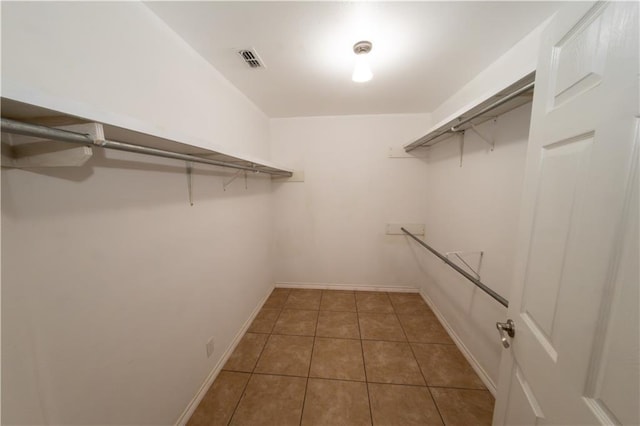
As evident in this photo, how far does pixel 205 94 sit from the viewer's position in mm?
1568

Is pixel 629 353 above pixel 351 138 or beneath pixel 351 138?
beneath

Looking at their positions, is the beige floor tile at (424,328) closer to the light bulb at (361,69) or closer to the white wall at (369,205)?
the white wall at (369,205)

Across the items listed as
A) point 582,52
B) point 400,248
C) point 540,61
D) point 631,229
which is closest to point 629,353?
point 631,229

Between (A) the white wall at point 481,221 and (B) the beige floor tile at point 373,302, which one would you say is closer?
(A) the white wall at point 481,221

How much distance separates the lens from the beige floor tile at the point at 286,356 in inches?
70.0

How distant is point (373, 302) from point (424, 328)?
26.2 inches

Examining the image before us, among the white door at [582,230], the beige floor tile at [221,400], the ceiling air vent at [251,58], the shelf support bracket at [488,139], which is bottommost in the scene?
the beige floor tile at [221,400]

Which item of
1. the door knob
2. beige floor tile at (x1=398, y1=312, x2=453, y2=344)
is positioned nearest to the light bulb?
the door knob

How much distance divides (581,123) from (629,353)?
1.78 ft

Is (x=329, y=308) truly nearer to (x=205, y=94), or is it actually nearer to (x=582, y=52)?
(x=205, y=94)

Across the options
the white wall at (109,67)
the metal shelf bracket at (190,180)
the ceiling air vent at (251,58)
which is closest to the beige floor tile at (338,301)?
the metal shelf bracket at (190,180)

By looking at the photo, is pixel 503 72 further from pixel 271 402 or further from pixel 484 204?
pixel 271 402

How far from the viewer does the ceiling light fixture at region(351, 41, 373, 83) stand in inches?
55.2

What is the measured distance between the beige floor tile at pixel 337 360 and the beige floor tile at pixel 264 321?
1.93ft
